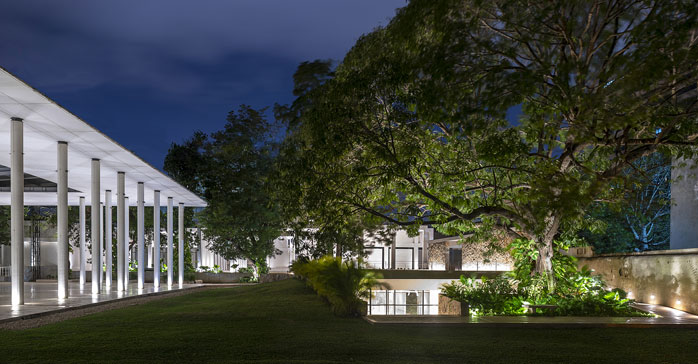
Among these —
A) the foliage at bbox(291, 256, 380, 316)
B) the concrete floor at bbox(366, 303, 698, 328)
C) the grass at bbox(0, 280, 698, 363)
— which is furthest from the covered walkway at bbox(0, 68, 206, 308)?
the concrete floor at bbox(366, 303, 698, 328)

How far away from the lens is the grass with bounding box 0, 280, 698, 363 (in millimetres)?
7504

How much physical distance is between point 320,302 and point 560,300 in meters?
5.26

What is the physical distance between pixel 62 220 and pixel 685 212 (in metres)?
19.2

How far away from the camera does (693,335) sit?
9859 millimetres

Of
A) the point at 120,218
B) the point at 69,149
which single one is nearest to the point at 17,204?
the point at 69,149

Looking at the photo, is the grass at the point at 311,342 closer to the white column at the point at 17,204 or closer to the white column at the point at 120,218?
the white column at the point at 17,204

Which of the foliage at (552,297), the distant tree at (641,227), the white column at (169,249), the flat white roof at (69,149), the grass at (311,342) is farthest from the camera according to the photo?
the distant tree at (641,227)

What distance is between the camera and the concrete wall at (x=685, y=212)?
20.3 meters

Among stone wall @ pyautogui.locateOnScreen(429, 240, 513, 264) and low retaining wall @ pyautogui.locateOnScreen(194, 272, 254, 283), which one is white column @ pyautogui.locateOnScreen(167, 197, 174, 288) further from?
stone wall @ pyautogui.locateOnScreen(429, 240, 513, 264)

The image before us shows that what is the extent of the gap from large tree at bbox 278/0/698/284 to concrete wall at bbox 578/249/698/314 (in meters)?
2.13

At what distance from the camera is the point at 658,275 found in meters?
14.5

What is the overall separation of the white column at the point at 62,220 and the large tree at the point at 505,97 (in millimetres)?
6678

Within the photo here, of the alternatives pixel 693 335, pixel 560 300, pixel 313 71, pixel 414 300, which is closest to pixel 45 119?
pixel 560 300

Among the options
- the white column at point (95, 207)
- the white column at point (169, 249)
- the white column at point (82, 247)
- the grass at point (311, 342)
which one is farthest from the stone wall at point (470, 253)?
the grass at point (311, 342)
